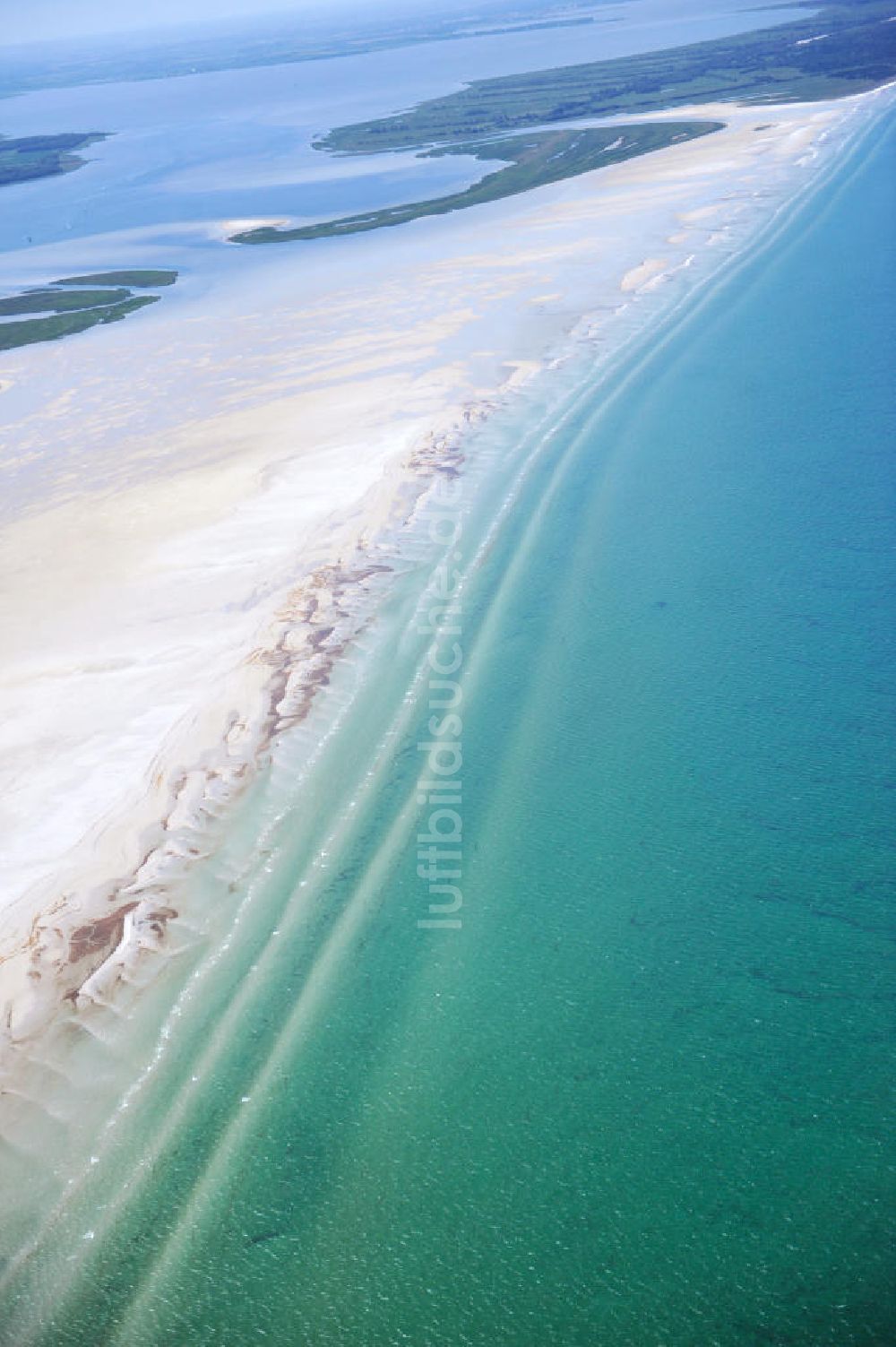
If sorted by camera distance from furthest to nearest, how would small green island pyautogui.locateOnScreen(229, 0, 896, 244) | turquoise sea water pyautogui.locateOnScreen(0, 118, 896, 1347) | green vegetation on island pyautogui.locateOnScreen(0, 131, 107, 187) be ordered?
green vegetation on island pyautogui.locateOnScreen(0, 131, 107, 187), small green island pyautogui.locateOnScreen(229, 0, 896, 244), turquoise sea water pyautogui.locateOnScreen(0, 118, 896, 1347)

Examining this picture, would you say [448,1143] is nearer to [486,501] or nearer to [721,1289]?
[721,1289]

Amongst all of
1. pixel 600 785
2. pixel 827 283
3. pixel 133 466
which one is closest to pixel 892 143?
pixel 827 283

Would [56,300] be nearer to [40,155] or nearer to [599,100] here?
[599,100]

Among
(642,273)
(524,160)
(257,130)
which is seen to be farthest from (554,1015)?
(257,130)

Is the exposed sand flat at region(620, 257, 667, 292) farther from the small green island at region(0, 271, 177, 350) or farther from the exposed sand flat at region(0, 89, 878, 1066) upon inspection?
the small green island at region(0, 271, 177, 350)

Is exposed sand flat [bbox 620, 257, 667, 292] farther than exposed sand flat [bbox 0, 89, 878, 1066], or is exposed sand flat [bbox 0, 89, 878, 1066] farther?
exposed sand flat [bbox 620, 257, 667, 292]

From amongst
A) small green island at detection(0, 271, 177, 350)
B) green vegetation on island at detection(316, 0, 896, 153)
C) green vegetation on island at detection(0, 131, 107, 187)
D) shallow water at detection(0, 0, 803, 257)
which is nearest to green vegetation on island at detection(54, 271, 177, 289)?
small green island at detection(0, 271, 177, 350)

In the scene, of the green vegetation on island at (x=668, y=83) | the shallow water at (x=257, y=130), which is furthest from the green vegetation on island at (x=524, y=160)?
the green vegetation on island at (x=668, y=83)
